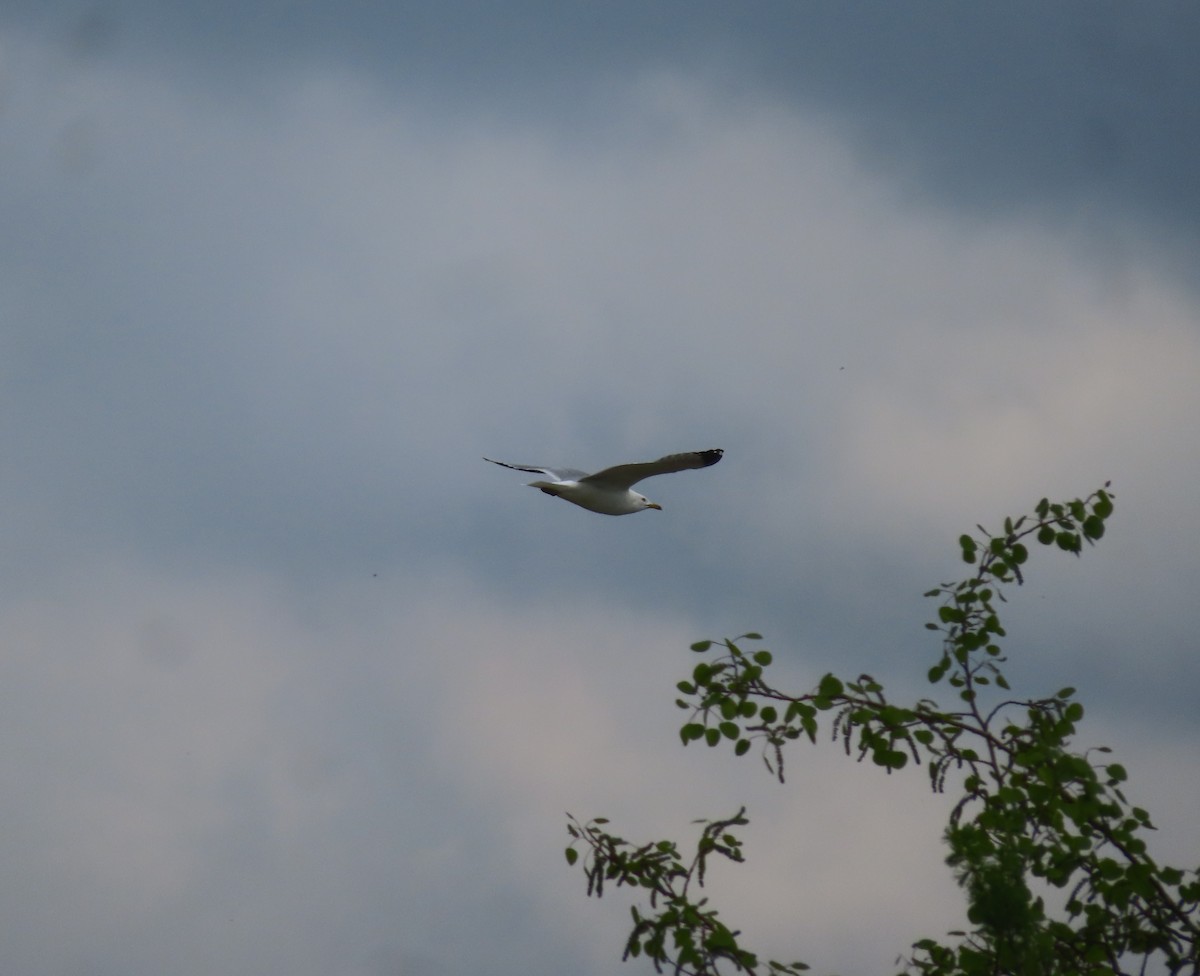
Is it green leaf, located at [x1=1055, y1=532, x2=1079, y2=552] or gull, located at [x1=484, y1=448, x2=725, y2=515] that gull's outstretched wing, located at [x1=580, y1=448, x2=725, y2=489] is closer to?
gull, located at [x1=484, y1=448, x2=725, y2=515]

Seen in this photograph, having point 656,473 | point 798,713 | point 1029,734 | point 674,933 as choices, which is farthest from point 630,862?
point 656,473

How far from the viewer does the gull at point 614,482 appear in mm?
26016

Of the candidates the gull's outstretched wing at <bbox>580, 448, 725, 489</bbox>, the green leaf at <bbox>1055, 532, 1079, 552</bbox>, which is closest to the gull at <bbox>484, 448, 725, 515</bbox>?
the gull's outstretched wing at <bbox>580, 448, 725, 489</bbox>

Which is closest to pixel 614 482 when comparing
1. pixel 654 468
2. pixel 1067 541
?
pixel 654 468

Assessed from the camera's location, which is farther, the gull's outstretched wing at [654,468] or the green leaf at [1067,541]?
the gull's outstretched wing at [654,468]

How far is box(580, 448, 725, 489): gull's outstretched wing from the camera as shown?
1015 inches

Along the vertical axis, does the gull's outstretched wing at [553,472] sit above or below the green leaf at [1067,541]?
above

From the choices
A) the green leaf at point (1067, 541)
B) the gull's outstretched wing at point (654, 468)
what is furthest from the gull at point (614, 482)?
the green leaf at point (1067, 541)

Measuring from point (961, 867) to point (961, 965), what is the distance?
1257mm

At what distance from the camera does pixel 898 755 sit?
14062 millimetres

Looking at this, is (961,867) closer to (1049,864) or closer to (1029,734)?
(1049,864)

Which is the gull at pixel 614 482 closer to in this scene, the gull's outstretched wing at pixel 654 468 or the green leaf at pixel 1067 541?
the gull's outstretched wing at pixel 654 468

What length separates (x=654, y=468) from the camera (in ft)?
85.8

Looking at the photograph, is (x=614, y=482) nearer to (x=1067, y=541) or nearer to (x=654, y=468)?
(x=654, y=468)
